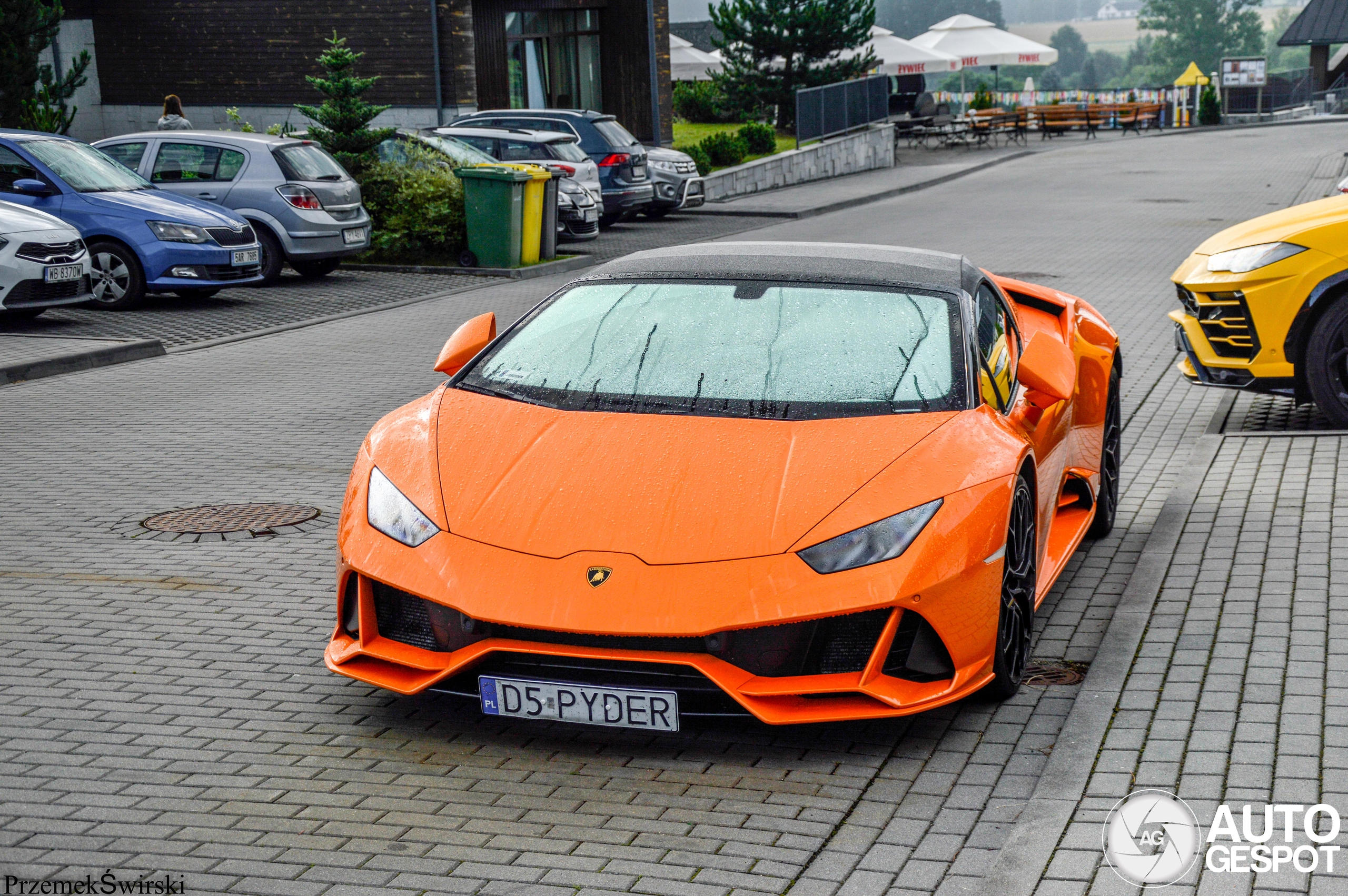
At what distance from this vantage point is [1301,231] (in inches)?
333

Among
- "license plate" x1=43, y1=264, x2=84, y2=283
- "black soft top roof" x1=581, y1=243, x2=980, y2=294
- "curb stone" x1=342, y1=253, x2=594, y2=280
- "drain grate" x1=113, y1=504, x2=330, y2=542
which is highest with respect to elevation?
"black soft top roof" x1=581, y1=243, x2=980, y2=294

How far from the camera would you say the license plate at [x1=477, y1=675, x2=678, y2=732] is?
4191 mm

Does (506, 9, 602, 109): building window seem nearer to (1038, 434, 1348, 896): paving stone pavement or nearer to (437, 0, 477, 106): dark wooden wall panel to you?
A: (437, 0, 477, 106): dark wooden wall panel

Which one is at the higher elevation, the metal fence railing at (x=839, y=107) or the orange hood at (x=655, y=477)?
the metal fence railing at (x=839, y=107)

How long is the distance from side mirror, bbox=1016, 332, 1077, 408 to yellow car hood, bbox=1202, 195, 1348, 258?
3301 millimetres

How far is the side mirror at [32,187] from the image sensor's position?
15.2m

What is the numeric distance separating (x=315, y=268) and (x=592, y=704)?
15702 mm

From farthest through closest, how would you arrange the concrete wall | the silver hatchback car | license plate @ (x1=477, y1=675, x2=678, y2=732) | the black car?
the concrete wall → the black car → the silver hatchback car → license plate @ (x1=477, y1=675, x2=678, y2=732)

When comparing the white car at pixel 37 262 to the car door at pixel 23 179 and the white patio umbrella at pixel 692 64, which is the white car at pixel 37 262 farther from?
the white patio umbrella at pixel 692 64

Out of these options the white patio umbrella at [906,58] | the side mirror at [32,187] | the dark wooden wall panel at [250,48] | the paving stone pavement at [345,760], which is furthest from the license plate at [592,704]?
the white patio umbrella at [906,58]

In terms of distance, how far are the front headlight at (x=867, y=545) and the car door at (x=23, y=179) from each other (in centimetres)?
1330

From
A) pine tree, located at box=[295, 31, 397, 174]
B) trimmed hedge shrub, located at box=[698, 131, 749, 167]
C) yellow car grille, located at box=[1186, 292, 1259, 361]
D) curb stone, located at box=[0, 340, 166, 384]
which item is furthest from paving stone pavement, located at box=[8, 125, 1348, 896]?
trimmed hedge shrub, located at box=[698, 131, 749, 167]

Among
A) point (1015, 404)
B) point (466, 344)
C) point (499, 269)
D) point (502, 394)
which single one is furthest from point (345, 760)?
point (499, 269)

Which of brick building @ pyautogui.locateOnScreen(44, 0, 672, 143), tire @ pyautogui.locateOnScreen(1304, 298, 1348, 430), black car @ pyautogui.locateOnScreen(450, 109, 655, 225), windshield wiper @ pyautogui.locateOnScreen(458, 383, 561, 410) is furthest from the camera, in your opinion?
brick building @ pyautogui.locateOnScreen(44, 0, 672, 143)
